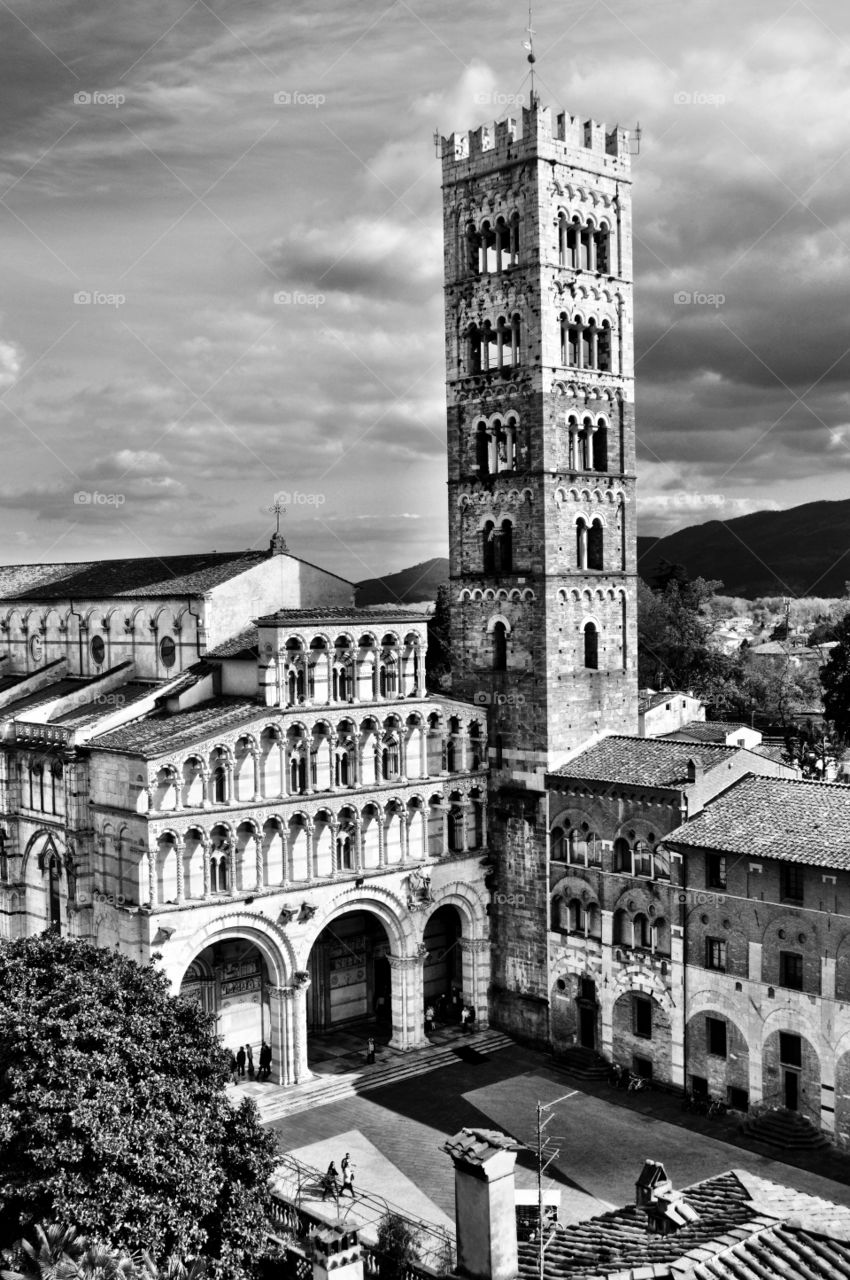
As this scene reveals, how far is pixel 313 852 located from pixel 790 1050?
1911 cm

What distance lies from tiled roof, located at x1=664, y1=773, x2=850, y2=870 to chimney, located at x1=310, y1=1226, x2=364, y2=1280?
71.0ft

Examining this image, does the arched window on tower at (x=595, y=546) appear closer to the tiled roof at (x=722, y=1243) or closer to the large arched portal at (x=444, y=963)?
the large arched portal at (x=444, y=963)

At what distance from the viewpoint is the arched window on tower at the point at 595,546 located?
55875 millimetres

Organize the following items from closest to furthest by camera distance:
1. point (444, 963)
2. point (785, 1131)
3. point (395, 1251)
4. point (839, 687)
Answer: point (395, 1251), point (785, 1131), point (444, 963), point (839, 687)

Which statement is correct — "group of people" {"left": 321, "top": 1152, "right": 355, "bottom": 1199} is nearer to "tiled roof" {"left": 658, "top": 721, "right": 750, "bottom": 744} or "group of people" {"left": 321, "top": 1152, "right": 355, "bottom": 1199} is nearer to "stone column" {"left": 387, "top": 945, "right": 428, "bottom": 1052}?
"stone column" {"left": 387, "top": 945, "right": 428, "bottom": 1052}

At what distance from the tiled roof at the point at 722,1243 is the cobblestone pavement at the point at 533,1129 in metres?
12.4

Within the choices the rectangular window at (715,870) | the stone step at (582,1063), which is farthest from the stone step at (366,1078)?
the rectangular window at (715,870)

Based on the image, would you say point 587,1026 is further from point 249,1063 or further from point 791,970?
point 249,1063

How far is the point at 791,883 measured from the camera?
43125 millimetres

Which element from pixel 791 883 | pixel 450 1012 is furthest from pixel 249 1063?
pixel 791 883

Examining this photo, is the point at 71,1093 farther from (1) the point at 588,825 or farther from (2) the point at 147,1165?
(1) the point at 588,825

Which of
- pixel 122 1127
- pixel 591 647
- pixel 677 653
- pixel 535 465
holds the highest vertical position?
pixel 535 465

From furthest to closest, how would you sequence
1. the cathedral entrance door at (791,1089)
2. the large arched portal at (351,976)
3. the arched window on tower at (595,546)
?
the arched window on tower at (595,546) < the large arched portal at (351,976) < the cathedral entrance door at (791,1089)

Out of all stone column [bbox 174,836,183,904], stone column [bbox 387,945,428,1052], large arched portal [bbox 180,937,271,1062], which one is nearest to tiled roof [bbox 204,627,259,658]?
stone column [bbox 174,836,183,904]
